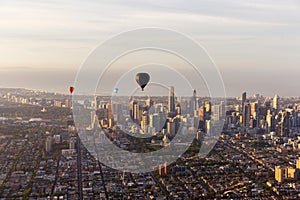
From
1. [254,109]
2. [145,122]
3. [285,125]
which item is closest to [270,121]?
[285,125]

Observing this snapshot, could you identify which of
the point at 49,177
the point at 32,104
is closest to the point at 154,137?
the point at 49,177

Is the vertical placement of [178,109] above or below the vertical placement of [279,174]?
above

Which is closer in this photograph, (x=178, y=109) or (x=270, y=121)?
(x=178, y=109)

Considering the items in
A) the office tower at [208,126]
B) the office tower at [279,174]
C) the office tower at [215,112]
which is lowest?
the office tower at [279,174]

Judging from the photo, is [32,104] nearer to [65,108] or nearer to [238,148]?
[65,108]

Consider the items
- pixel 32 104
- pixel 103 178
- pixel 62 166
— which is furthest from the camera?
pixel 32 104

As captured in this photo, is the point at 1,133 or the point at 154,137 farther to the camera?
the point at 1,133

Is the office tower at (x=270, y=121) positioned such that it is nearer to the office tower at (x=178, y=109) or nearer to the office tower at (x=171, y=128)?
the office tower at (x=178, y=109)

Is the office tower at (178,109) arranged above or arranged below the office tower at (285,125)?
above

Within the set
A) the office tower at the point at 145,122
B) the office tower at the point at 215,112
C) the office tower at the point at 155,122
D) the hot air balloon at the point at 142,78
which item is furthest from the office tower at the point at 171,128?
the hot air balloon at the point at 142,78

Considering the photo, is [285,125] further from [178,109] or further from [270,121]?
[178,109]

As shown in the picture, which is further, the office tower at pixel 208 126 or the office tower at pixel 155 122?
the office tower at pixel 208 126
